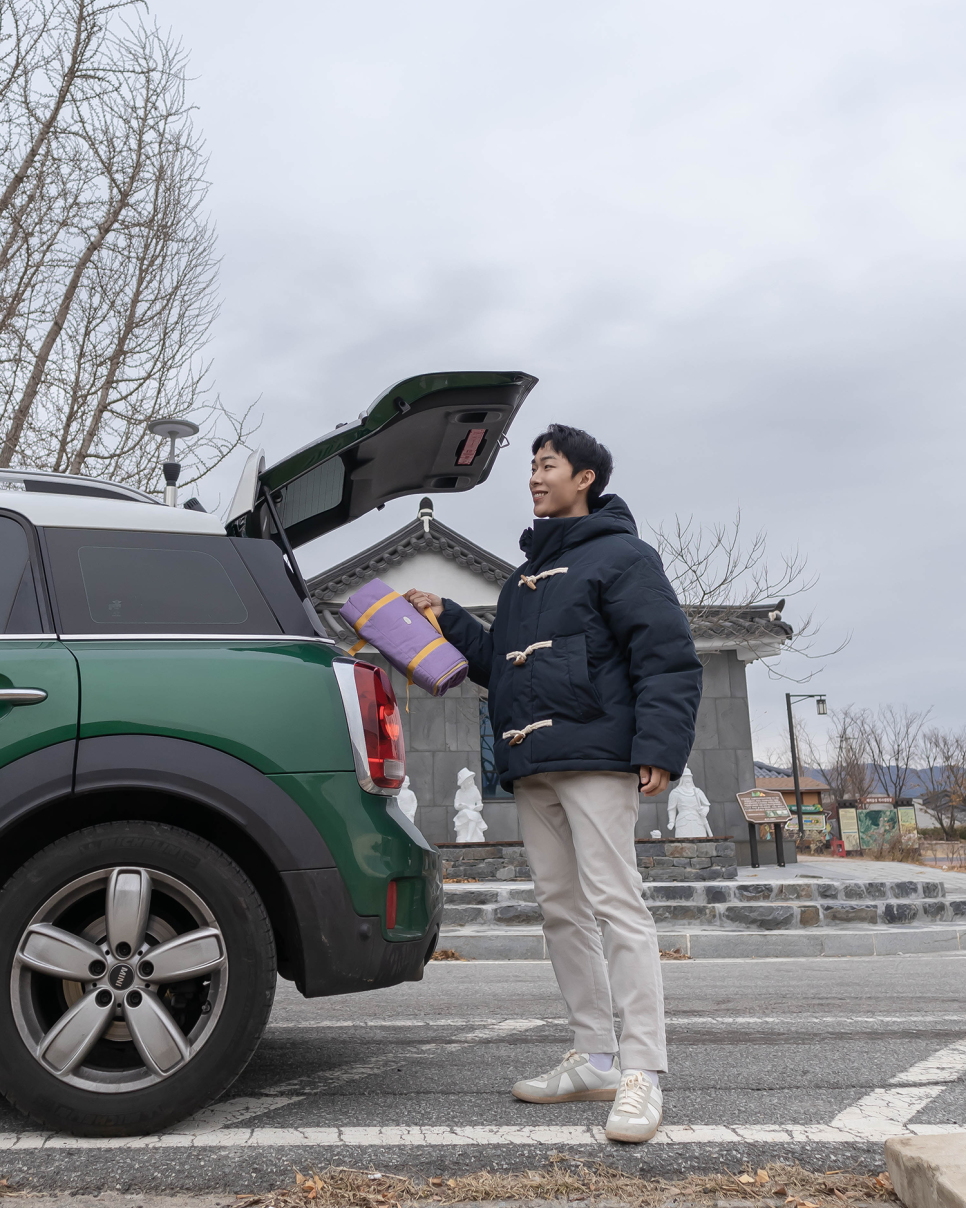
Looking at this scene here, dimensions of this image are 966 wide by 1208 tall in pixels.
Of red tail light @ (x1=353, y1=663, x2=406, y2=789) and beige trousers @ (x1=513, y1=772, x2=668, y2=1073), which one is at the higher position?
red tail light @ (x1=353, y1=663, x2=406, y2=789)

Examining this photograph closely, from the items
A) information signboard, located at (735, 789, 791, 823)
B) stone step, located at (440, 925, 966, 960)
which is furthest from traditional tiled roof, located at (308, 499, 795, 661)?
stone step, located at (440, 925, 966, 960)

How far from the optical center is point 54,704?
247 cm

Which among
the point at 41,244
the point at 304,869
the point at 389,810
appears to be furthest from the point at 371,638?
the point at 41,244

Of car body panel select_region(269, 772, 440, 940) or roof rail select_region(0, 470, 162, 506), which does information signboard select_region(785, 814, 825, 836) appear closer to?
car body panel select_region(269, 772, 440, 940)

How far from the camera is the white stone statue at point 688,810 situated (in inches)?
635

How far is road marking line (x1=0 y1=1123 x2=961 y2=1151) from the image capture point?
91.1 inches

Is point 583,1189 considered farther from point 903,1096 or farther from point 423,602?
point 423,602

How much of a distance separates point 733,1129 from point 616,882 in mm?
633

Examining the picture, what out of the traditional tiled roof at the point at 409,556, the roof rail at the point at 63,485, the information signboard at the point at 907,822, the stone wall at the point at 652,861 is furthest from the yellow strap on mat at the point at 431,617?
the information signboard at the point at 907,822

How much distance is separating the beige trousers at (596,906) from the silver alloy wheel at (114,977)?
3.15ft

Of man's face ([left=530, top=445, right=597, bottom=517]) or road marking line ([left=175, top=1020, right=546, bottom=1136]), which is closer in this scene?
road marking line ([left=175, top=1020, right=546, bottom=1136])

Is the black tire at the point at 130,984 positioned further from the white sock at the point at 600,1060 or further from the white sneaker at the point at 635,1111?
the white sock at the point at 600,1060

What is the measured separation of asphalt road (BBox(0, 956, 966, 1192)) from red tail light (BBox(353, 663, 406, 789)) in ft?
2.77

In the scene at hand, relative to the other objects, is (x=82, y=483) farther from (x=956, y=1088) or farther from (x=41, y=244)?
(x=41, y=244)
